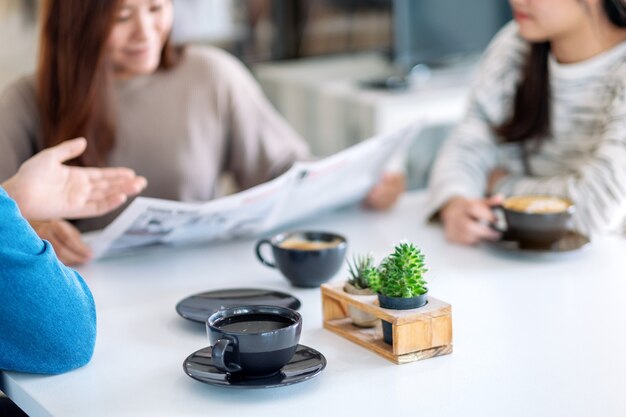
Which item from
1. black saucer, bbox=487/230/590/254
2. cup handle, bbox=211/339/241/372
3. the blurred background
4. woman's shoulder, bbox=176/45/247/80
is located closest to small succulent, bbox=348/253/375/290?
cup handle, bbox=211/339/241/372

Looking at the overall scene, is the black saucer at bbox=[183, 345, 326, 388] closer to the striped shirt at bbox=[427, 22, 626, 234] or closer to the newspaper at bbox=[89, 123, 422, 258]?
the newspaper at bbox=[89, 123, 422, 258]

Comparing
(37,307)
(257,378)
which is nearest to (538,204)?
(257,378)

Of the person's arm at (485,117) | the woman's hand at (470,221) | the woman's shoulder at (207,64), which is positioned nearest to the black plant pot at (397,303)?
the woman's hand at (470,221)

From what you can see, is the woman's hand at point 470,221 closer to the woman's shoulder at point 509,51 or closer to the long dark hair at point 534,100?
the long dark hair at point 534,100

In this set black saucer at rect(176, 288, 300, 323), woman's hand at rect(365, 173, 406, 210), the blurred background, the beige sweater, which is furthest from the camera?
the blurred background

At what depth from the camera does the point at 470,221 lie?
5.01 feet

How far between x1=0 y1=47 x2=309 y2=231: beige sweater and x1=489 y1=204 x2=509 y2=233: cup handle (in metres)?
0.48

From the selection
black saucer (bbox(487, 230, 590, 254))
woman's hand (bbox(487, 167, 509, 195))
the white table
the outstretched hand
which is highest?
the outstretched hand

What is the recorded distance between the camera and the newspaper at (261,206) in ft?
4.63

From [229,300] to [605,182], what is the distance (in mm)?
650

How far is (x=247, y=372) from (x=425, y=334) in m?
0.20

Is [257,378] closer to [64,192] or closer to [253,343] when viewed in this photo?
[253,343]

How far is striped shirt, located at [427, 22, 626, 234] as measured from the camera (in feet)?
5.14

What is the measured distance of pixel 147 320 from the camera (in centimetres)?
124
